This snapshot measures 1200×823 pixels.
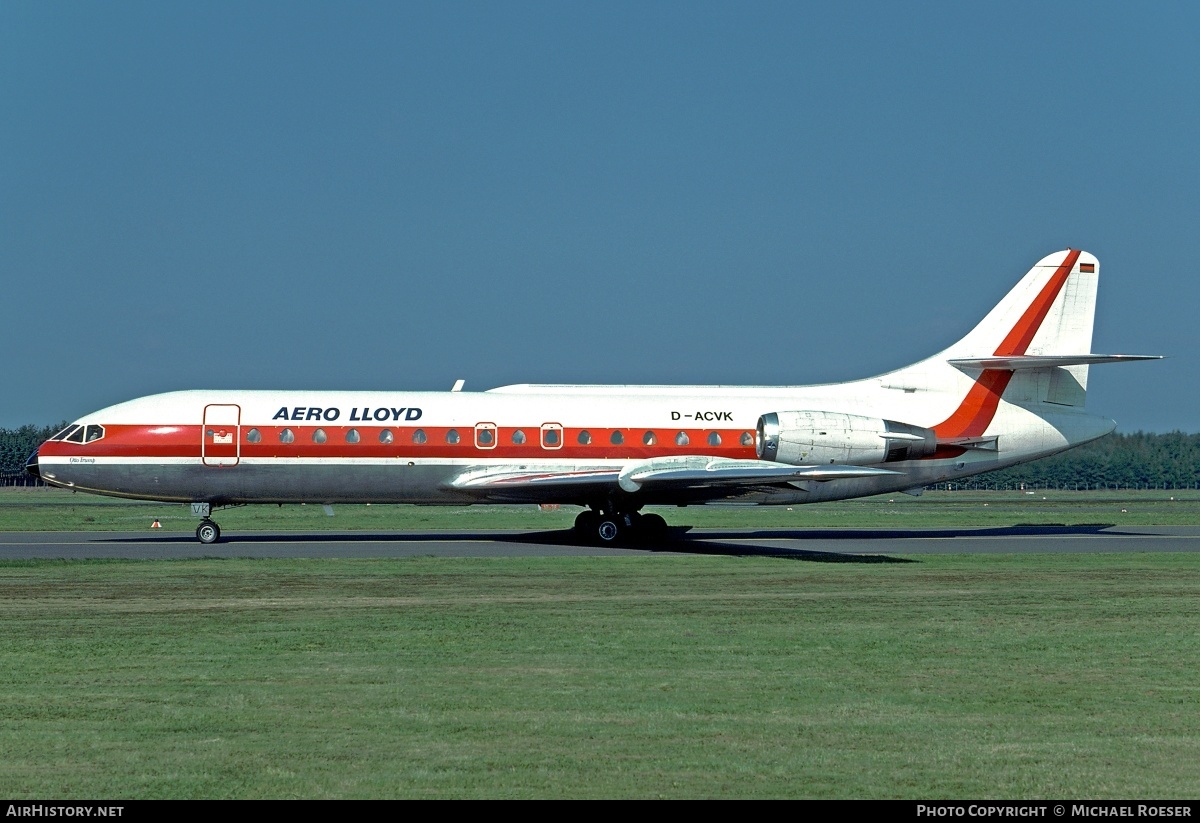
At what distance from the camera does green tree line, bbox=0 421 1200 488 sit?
146m

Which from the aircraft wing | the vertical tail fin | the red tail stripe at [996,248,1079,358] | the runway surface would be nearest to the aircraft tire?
the runway surface

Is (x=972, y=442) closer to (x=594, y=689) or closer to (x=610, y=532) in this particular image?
(x=610, y=532)

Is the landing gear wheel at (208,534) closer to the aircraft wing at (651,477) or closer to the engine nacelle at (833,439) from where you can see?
the aircraft wing at (651,477)

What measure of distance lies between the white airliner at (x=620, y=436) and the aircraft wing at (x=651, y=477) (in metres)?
0.06

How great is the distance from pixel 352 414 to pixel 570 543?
21.8 ft

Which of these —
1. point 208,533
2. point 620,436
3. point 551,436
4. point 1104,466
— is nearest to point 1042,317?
point 620,436

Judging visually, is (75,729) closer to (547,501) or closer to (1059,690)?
(1059,690)

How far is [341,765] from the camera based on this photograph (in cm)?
885

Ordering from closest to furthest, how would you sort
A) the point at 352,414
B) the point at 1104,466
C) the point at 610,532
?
the point at 610,532
the point at 352,414
the point at 1104,466

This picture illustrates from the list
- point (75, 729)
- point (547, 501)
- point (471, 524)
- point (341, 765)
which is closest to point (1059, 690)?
point (341, 765)

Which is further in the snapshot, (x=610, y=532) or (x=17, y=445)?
(x=17, y=445)

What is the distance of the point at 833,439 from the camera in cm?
3362

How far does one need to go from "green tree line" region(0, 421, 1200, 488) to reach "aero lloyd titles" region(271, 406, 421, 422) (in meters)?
116
